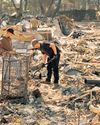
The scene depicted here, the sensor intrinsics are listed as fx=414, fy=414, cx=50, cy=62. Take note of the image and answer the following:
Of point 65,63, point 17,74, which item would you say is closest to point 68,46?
point 65,63

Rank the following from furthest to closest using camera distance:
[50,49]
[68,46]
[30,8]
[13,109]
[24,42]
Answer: [30,8] < [68,46] < [24,42] < [50,49] < [13,109]

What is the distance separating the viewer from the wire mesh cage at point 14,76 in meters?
9.87

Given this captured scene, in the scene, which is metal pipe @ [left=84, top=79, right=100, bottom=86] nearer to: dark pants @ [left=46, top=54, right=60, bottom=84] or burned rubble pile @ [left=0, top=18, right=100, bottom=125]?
burned rubble pile @ [left=0, top=18, right=100, bottom=125]

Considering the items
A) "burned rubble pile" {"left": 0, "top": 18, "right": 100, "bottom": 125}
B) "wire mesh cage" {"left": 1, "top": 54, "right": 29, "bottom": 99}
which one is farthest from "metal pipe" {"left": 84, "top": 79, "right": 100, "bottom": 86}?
"wire mesh cage" {"left": 1, "top": 54, "right": 29, "bottom": 99}

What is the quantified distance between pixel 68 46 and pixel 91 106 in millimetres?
11501

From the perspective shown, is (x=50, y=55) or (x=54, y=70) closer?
(x=50, y=55)

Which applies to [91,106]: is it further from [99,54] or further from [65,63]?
[99,54]

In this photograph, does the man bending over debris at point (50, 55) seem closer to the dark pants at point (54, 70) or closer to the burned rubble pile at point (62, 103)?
the dark pants at point (54, 70)

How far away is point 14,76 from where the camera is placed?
32.9 ft

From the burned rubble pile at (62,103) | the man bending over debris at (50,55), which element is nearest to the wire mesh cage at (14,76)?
the burned rubble pile at (62,103)

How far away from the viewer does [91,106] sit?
905cm

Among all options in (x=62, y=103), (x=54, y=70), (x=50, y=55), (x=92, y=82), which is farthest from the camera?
(x=54, y=70)

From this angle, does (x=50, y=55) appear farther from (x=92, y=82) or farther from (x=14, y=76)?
(x=14, y=76)

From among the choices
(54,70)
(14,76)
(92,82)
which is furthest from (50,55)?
(14,76)
